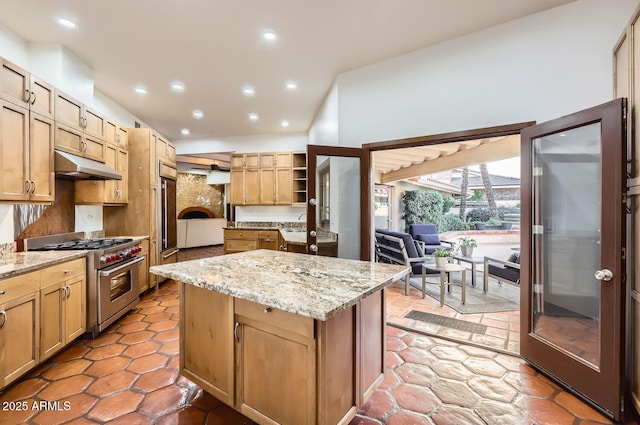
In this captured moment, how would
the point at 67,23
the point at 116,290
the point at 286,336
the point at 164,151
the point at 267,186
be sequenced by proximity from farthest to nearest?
the point at 267,186
the point at 164,151
the point at 116,290
the point at 67,23
the point at 286,336

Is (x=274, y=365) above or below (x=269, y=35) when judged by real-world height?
below

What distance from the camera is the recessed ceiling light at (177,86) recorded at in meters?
3.85

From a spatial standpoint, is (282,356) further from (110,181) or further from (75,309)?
(110,181)

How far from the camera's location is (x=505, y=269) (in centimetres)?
399

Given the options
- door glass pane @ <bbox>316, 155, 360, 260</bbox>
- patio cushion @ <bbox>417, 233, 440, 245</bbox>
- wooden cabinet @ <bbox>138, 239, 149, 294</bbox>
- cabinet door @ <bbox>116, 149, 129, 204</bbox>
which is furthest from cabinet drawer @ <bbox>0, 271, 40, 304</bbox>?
patio cushion @ <bbox>417, 233, 440, 245</bbox>

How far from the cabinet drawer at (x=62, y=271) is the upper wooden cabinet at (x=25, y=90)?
1.33 metres

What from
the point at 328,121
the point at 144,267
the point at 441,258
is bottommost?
the point at 144,267

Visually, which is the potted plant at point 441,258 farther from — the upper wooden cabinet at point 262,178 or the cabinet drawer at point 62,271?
the cabinet drawer at point 62,271

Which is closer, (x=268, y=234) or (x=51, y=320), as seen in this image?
(x=51, y=320)

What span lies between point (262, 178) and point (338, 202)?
2.99 m

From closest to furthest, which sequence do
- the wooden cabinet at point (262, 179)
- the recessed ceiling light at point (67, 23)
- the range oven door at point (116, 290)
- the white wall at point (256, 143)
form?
the recessed ceiling light at point (67, 23)
the range oven door at point (116, 290)
the wooden cabinet at point (262, 179)
the white wall at point (256, 143)

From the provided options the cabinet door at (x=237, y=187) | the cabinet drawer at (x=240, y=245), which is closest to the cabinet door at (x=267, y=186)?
the cabinet door at (x=237, y=187)

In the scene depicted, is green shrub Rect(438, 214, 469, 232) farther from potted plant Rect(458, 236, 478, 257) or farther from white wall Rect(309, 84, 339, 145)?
white wall Rect(309, 84, 339, 145)

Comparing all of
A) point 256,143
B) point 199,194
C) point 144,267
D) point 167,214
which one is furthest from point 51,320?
point 199,194
